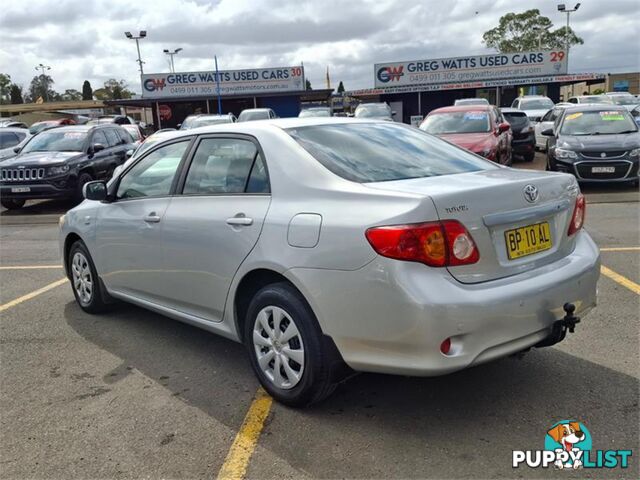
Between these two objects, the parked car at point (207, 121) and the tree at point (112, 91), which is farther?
the tree at point (112, 91)

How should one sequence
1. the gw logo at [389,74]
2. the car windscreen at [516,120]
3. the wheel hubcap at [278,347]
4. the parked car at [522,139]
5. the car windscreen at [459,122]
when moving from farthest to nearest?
the gw logo at [389,74]
the car windscreen at [516,120]
the parked car at [522,139]
the car windscreen at [459,122]
the wheel hubcap at [278,347]

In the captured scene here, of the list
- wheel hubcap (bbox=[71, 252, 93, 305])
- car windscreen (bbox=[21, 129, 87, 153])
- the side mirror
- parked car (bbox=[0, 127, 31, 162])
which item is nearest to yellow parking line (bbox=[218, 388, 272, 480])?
the side mirror

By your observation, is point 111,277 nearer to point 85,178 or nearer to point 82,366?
point 82,366

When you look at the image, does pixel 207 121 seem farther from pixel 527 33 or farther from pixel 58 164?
pixel 527 33

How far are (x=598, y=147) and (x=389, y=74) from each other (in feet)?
87.2

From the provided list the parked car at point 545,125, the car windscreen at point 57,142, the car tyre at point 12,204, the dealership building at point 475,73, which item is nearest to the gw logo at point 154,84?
the dealership building at point 475,73

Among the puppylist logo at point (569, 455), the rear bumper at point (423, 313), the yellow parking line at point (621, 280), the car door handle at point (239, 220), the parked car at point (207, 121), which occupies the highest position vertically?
the parked car at point (207, 121)

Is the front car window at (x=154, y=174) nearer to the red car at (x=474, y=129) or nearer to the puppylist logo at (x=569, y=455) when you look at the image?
the puppylist logo at (x=569, y=455)

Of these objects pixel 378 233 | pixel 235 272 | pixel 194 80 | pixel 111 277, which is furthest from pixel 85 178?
pixel 194 80

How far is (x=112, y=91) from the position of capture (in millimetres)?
103688

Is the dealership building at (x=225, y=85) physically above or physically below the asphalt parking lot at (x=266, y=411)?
above

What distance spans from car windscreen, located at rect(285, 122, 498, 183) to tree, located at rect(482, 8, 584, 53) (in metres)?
74.1

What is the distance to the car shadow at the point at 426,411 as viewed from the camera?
9.60 feet

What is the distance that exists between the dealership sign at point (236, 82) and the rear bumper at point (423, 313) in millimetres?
35823
